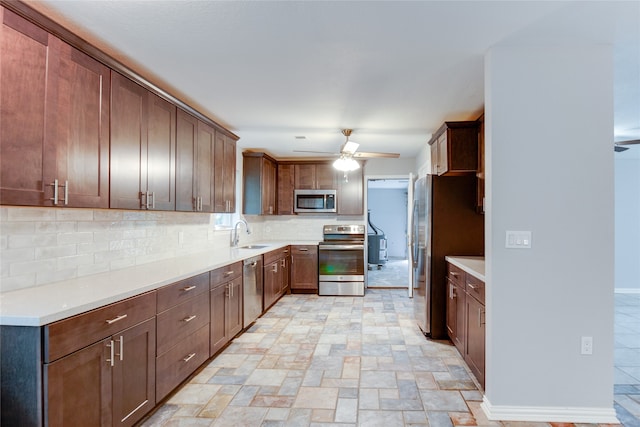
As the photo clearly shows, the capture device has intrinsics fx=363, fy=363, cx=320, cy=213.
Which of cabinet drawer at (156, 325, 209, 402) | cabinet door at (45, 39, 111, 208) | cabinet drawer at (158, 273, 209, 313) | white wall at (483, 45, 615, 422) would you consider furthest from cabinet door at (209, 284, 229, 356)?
white wall at (483, 45, 615, 422)

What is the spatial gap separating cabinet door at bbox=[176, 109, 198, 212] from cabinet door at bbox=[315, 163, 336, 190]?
307cm

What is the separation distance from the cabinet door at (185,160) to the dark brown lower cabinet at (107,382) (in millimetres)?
1284

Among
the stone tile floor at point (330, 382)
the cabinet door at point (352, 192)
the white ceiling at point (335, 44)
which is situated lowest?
the stone tile floor at point (330, 382)

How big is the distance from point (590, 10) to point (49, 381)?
3.11 metres

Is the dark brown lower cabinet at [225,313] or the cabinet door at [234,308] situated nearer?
the dark brown lower cabinet at [225,313]

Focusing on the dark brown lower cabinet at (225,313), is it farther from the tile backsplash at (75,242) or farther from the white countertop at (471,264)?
the white countertop at (471,264)

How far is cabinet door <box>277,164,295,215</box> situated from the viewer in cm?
634

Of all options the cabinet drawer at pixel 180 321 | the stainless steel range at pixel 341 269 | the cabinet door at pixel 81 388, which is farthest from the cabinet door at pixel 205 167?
the stainless steel range at pixel 341 269

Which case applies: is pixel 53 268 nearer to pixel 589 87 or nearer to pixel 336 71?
pixel 336 71

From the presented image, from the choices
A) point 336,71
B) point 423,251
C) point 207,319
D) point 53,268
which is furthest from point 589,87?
point 53,268

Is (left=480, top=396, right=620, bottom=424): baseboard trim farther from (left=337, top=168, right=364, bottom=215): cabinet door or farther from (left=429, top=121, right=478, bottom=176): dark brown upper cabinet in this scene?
(left=337, top=168, right=364, bottom=215): cabinet door

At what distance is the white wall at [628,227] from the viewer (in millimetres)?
6055

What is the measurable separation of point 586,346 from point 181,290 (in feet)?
8.82

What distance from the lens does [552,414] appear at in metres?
2.29
